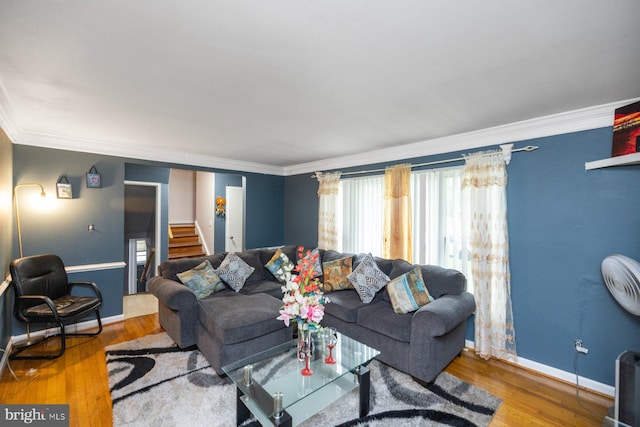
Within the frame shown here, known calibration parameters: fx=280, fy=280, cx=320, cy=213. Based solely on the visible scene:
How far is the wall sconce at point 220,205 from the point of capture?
6.21 metres

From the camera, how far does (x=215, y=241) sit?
251 inches

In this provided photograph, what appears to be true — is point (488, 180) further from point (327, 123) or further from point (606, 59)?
point (327, 123)

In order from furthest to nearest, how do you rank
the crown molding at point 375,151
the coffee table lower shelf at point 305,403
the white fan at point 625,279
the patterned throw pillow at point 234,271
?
the patterned throw pillow at point 234,271
the crown molding at point 375,151
the white fan at point 625,279
the coffee table lower shelf at point 305,403

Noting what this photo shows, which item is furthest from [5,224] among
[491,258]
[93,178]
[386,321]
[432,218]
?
[491,258]

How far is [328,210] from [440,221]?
6.21 ft

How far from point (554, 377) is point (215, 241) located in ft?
19.6

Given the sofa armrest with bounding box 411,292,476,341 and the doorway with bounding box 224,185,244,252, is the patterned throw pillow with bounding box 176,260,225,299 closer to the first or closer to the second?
the sofa armrest with bounding box 411,292,476,341

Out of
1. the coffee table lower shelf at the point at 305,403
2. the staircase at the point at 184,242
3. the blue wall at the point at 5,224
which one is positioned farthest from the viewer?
the staircase at the point at 184,242

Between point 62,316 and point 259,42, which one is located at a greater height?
point 259,42

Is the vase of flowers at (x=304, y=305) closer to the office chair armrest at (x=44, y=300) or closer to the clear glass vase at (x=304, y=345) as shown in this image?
the clear glass vase at (x=304, y=345)

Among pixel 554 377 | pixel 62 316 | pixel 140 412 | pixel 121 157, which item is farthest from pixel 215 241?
pixel 554 377

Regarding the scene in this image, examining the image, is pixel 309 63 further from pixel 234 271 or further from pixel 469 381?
pixel 469 381

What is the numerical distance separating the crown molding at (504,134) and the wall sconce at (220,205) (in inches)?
122

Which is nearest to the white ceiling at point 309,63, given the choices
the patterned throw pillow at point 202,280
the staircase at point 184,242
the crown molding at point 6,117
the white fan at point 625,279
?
the crown molding at point 6,117
